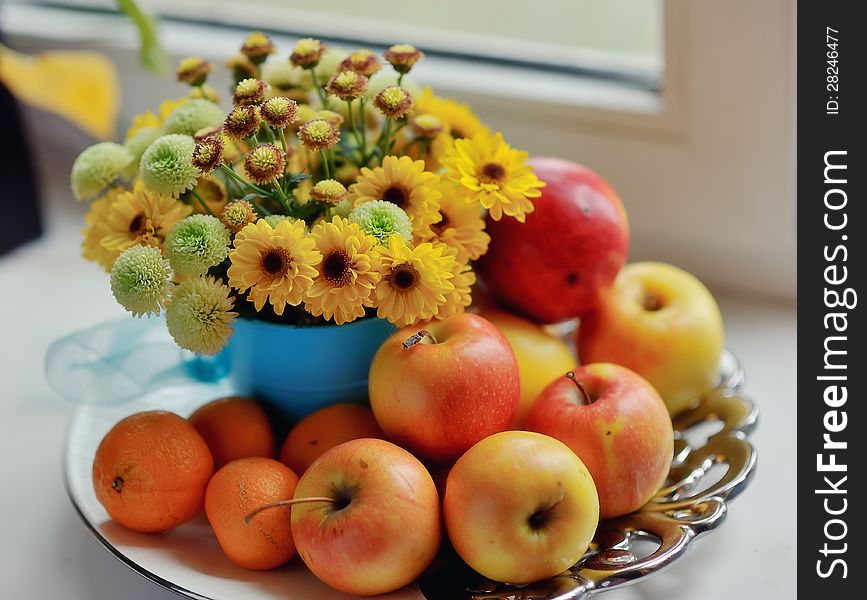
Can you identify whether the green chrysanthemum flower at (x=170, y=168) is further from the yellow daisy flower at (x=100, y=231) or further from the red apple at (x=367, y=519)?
the red apple at (x=367, y=519)

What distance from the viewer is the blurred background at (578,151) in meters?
0.70

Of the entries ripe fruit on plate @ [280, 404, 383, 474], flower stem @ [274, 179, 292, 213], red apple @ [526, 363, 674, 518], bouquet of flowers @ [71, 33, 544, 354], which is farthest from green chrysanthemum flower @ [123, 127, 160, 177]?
red apple @ [526, 363, 674, 518]

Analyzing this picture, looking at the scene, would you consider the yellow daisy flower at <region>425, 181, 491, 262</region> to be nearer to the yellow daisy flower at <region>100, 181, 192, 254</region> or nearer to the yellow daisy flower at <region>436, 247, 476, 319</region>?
the yellow daisy flower at <region>436, 247, 476, 319</region>

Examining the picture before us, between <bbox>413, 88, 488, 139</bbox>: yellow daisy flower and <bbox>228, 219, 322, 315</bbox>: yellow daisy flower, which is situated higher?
<bbox>413, 88, 488, 139</bbox>: yellow daisy flower

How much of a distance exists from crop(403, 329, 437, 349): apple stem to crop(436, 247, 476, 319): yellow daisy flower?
14 millimetres

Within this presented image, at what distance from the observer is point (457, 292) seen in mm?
625

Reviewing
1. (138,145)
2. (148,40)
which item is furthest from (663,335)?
(148,40)

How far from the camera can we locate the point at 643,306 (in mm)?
760

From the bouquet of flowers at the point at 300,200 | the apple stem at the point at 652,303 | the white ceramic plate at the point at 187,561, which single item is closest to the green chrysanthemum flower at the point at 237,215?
the bouquet of flowers at the point at 300,200

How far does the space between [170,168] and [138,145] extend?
0.07m

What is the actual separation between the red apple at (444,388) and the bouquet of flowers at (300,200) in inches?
0.8

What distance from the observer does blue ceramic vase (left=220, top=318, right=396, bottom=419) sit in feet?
2.15
